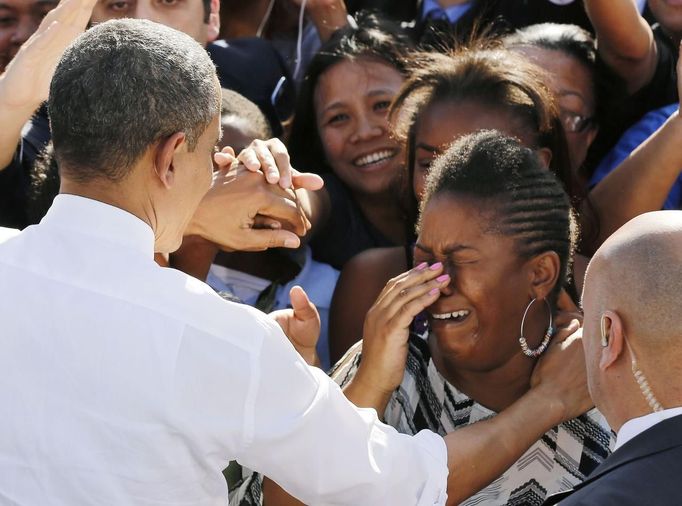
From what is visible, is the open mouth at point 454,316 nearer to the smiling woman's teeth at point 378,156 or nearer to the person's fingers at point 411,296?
the person's fingers at point 411,296

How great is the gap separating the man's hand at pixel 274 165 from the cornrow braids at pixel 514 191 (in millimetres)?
340

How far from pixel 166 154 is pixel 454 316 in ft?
3.20

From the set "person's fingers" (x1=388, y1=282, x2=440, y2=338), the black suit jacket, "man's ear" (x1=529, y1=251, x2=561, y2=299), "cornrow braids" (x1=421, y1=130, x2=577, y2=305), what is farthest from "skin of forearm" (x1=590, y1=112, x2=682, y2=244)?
the black suit jacket

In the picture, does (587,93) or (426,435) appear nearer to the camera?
(426,435)

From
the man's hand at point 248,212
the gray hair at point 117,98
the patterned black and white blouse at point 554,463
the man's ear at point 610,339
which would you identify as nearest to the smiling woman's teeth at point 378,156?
the man's hand at point 248,212

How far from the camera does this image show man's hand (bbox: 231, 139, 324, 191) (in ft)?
9.49

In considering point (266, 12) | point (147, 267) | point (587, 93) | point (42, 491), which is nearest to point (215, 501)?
point (42, 491)

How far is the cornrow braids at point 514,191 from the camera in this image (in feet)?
8.86

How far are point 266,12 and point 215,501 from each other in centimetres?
309

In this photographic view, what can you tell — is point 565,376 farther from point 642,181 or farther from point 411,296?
point 642,181

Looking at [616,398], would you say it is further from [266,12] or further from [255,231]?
[266,12]

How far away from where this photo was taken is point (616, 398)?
1.94 metres

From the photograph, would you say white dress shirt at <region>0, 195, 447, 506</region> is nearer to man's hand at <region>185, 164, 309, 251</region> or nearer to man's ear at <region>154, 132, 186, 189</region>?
man's ear at <region>154, 132, 186, 189</region>

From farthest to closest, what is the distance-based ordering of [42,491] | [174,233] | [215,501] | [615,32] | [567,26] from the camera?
[567,26] < [615,32] < [174,233] < [215,501] < [42,491]
